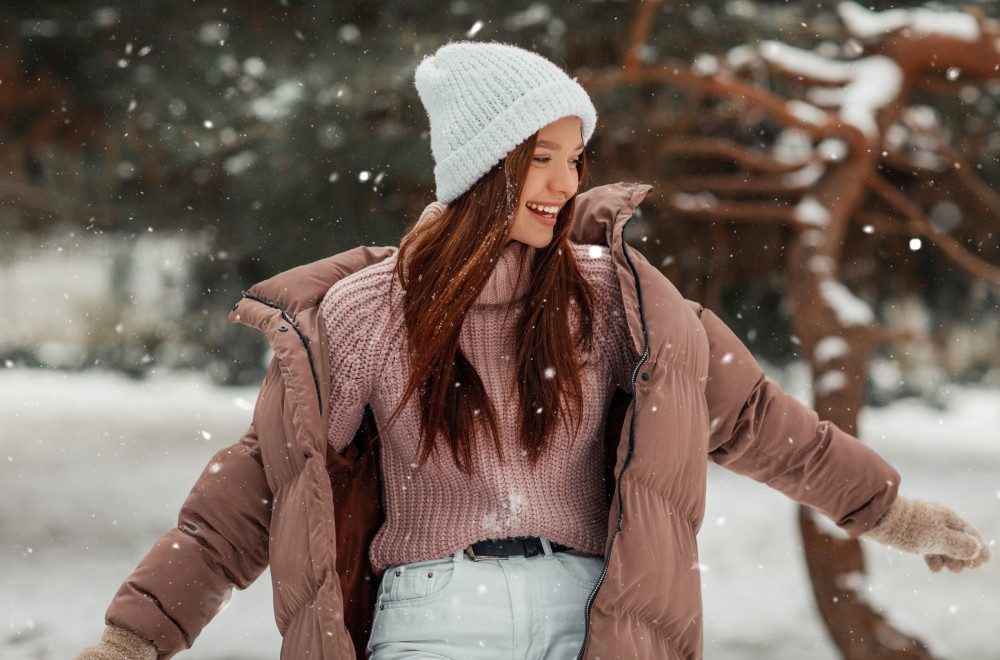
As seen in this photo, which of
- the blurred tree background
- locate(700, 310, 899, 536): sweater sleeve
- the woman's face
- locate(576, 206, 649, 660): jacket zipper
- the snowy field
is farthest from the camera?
the snowy field

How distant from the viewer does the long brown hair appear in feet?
4.40

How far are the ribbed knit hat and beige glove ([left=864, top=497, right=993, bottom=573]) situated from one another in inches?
34.0

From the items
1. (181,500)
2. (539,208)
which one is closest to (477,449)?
(539,208)

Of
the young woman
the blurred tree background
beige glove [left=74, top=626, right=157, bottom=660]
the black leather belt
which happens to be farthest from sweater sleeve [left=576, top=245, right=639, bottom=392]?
the blurred tree background

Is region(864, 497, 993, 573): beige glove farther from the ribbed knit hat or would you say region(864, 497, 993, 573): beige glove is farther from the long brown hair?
the ribbed knit hat

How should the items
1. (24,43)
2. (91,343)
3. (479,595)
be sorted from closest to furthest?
(479,595) → (24,43) → (91,343)

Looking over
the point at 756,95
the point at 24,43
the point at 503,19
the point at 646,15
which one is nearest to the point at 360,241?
the point at 503,19

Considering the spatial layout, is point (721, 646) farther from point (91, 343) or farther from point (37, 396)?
point (37, 396)

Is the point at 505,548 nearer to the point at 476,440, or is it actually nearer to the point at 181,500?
the point at 476,440

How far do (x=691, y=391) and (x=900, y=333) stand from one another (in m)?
2.18

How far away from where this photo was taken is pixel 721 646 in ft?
12.3

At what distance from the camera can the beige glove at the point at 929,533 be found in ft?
5.17

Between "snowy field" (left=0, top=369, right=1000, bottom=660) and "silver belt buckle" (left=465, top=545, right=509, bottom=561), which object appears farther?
"snowy field" (left=0, top=369, right=1000, bottom=660)

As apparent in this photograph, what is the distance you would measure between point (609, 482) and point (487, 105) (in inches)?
25.2
